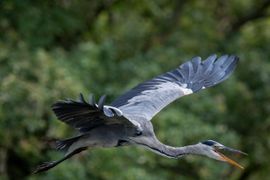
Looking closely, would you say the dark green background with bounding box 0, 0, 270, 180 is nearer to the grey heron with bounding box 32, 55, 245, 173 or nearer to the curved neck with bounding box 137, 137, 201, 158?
the grey heron with bounding box 32, 55, 245, 173

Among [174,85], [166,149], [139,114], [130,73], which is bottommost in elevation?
[166,149]

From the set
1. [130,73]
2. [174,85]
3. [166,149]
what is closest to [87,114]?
[166,149]

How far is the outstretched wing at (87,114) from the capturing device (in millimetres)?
6707

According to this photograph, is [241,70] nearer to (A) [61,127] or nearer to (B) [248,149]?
(B) [248,149]

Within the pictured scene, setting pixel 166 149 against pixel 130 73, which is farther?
pixel 130 73

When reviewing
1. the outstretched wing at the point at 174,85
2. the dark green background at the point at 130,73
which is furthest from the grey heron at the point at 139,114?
the dark green background at the point at 130,73

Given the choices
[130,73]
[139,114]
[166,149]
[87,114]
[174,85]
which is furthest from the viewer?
[130,73]

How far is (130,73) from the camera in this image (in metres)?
12.6

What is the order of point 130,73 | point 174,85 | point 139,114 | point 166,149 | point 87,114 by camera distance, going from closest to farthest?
point 87,114, point 166,149, point 139,114, point 174,85, point 130,73

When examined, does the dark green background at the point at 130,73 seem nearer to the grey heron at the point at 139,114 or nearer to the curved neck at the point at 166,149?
the grey heron at the point at 139,114

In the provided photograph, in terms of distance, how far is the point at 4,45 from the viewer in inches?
475

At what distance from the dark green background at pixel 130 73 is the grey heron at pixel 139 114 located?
6.44ft

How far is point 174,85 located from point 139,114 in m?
0.94

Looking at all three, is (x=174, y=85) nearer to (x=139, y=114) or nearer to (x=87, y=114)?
(x=139, y=114)
